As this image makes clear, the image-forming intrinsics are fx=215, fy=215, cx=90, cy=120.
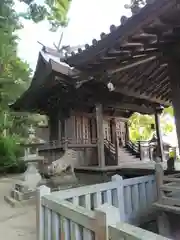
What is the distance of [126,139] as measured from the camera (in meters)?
13.5

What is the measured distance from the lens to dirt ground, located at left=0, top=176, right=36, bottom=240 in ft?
13.1

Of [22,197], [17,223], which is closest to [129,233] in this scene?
[17,223]

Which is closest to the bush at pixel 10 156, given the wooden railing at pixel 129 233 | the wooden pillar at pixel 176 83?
the wooden pillar at pixel 176 83

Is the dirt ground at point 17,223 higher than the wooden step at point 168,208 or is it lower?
lower

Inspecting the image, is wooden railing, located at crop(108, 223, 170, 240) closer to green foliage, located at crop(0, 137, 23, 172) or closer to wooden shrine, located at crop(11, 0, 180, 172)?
wooden shrine, located at crop(11, 0, 180, 172)

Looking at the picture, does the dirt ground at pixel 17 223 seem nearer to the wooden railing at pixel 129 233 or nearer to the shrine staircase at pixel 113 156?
the wooden railing at pixel 129 233

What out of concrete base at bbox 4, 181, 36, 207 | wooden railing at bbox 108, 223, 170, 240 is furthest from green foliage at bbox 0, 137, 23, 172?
wooden railing at bbox 108, 223, 170, 240

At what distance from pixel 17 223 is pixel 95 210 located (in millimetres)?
3612

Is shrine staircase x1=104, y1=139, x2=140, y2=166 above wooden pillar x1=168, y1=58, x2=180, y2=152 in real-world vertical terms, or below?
below

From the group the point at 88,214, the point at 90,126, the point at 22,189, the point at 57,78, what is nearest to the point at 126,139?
the point at 90,126

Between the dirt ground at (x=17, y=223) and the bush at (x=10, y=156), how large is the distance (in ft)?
26.2

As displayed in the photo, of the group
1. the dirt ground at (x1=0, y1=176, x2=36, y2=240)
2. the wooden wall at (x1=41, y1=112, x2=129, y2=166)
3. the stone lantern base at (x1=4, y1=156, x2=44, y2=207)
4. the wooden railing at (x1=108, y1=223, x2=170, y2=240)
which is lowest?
the dirt ground at (x1=0, y1=176, x2=36, y2=240)

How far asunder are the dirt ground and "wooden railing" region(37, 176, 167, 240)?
1.33 meters

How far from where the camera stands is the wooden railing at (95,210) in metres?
1.71
